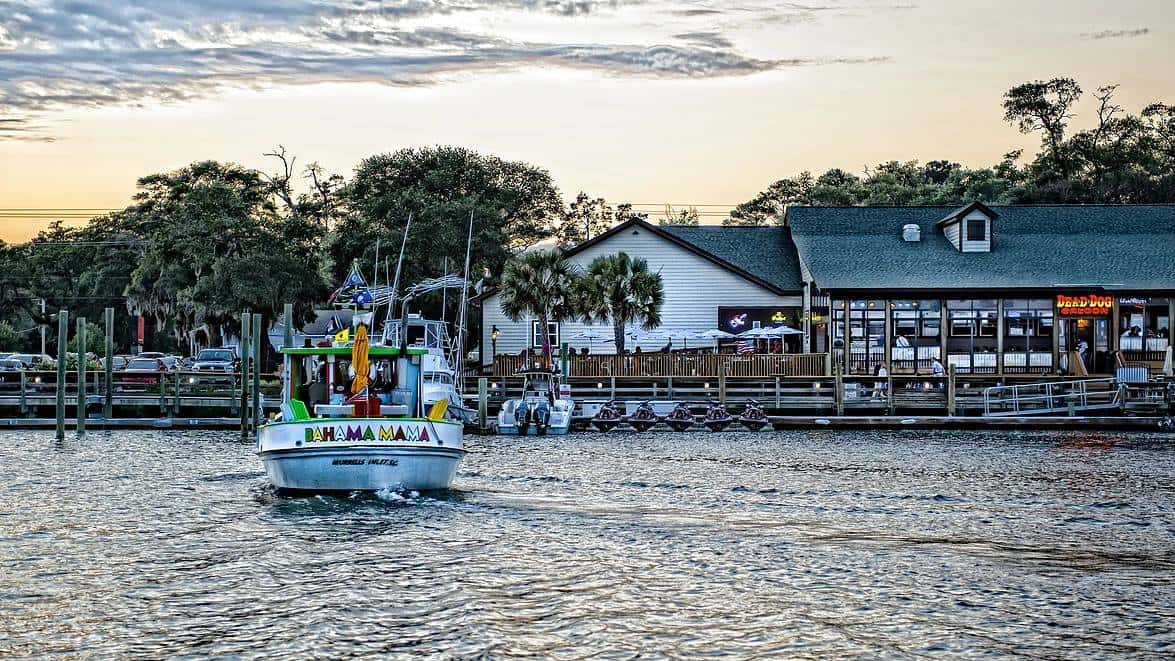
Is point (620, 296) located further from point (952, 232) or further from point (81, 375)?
point (81, 375)

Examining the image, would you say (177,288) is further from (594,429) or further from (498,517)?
(498,517)

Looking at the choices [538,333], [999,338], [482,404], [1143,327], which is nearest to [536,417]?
[482,404]

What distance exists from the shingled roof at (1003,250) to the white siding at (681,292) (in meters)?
3.04

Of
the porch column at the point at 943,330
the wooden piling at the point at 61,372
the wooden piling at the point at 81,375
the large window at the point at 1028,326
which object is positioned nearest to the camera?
the wooden piling at the point at 61,372

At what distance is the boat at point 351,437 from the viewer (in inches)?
1003

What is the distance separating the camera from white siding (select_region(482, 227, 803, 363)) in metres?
60.4

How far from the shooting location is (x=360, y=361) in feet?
88.4

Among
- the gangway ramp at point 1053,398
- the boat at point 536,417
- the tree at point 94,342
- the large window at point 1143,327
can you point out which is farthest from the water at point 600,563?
the tree at point 94,342

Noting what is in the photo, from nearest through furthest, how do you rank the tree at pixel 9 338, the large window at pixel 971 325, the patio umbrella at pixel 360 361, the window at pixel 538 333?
the patio umbrella at pixel 360 361, the large window at pixel 971 325, the window at pixel 538 333, the tree at pixel 9 338

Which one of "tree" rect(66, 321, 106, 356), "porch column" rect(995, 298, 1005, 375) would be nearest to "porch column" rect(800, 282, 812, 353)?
"porch column" rect(995, 298, 1005, 375)

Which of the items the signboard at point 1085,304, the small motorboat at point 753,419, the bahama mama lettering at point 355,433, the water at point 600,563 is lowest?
the water at point 600,563

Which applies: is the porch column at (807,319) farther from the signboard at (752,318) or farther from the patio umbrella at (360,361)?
the patio umbrella at (360,361)

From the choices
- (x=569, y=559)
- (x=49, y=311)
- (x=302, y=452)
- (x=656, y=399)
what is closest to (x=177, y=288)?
(x=49, y=311)

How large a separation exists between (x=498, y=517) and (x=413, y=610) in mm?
7460
